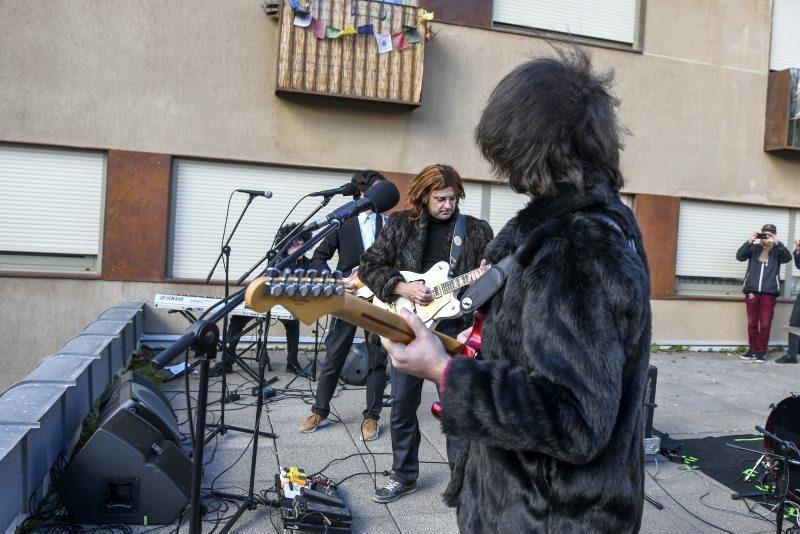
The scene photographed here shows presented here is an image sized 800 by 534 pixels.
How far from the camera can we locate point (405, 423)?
4.45 m

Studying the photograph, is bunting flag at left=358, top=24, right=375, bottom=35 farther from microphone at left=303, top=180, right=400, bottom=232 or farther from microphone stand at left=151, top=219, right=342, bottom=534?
microphone stand at left=151, top=219, right=342, bottom=534

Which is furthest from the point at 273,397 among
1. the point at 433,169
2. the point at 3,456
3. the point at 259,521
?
the point at 3,456

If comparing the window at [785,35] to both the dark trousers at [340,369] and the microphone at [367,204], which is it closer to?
the dark trousers at [340,369]

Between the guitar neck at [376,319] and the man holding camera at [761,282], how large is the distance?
10.4 meters

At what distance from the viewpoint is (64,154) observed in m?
8.57

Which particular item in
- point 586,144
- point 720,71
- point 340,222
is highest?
point 720,71

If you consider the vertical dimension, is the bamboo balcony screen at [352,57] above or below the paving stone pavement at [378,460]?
above

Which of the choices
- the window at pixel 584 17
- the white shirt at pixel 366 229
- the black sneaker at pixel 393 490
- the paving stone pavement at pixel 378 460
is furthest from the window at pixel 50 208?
the window at pixel 584 17

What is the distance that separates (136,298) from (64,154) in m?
2.07

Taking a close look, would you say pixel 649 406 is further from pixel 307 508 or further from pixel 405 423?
pixel 307 508

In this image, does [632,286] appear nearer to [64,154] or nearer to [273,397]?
[273,397]

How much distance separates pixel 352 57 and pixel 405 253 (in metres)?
5.01

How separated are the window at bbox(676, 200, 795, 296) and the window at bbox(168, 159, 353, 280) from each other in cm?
593

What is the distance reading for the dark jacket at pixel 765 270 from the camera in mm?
10547
